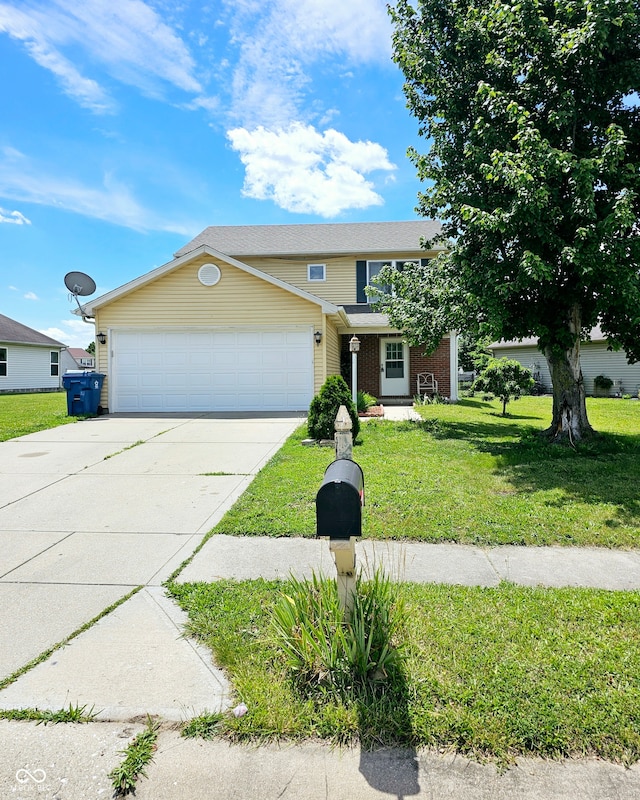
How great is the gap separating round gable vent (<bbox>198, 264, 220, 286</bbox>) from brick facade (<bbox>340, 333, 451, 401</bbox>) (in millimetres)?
5645

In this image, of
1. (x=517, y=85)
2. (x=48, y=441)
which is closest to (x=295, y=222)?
(x=517, y=85)

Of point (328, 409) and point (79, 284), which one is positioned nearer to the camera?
point (328, 409)

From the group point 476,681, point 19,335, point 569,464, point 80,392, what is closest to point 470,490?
point 569,464

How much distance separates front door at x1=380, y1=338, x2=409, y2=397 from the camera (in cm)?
1728

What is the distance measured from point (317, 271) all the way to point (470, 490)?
13.6 meters

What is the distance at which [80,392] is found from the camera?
12.8m

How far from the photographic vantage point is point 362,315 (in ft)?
55.8

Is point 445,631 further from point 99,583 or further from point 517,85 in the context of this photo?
point 517,85

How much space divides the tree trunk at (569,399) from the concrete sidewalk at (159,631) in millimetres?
5024

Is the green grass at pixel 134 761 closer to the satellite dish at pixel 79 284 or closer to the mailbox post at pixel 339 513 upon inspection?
the mailbox post at pixel 339 513

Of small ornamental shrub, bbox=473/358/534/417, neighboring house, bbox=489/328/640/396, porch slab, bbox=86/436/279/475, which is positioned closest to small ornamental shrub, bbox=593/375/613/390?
neighboring house, bbox=489/328/640/396

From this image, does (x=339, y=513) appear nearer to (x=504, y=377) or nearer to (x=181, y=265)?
(x=504, y=377)

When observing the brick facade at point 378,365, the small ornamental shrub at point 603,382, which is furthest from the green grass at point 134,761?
the small ornamental shrub at point 603,382

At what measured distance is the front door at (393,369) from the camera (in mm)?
17281
